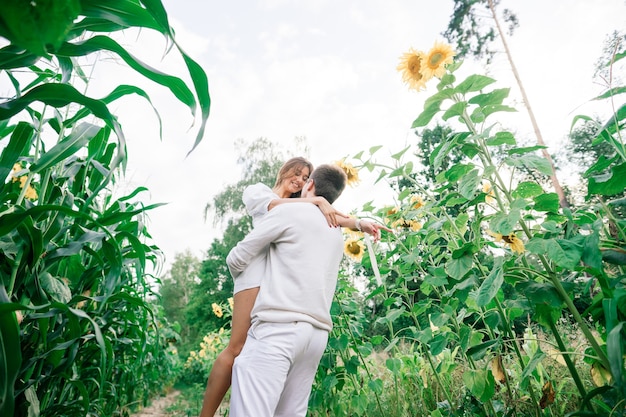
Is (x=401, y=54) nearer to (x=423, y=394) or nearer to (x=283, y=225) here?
(x=283, y=225)

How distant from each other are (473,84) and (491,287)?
67 cm

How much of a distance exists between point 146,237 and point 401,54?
1.70 metres

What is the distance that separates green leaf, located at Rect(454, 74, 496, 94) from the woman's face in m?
1.00

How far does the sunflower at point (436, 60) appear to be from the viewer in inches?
58.7

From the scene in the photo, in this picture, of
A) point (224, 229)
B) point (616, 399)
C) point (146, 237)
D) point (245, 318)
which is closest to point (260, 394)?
point (245, 318)

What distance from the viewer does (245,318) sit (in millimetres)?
1354

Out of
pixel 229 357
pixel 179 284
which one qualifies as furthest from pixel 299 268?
pixel 179 284

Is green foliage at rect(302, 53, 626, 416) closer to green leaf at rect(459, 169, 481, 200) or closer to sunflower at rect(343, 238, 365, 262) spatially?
green leaf at rect(459, 169, 481, 200)

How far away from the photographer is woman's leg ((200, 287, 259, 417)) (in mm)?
1328

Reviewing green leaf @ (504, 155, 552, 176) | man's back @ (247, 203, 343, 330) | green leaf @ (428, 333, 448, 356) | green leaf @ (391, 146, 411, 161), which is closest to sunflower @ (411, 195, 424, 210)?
green leaf @ (391, 146, 411, 161)

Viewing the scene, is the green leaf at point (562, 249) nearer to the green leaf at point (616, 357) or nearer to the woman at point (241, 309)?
the green leaf at point (616, 357)

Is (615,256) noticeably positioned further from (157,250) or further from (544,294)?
(157,250)

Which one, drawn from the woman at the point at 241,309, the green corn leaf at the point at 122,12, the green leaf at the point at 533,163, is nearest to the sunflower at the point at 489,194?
the green leaf at the point at 533,163

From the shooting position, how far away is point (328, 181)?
5.56 ft
